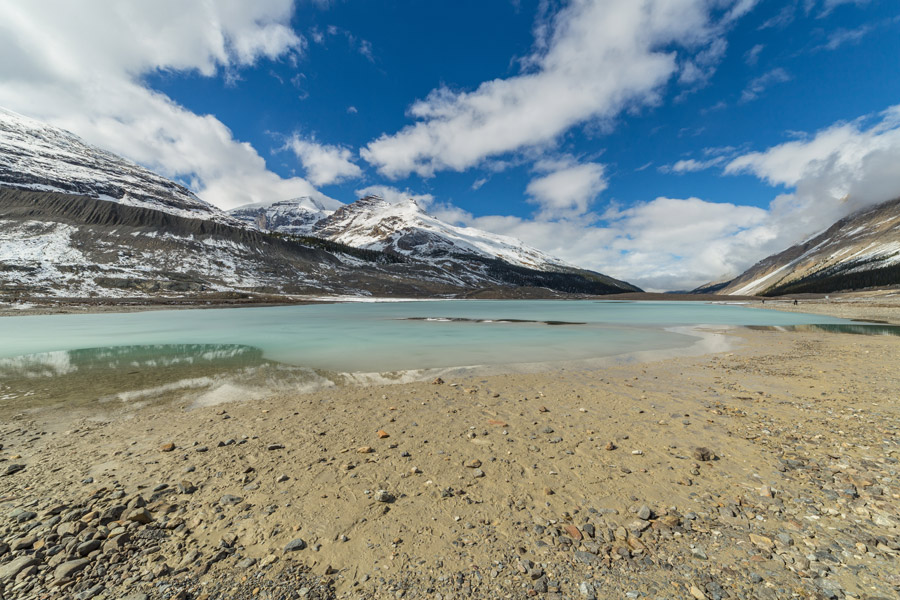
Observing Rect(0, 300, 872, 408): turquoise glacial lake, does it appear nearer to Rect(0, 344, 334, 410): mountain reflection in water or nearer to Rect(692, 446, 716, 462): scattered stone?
Rect(0, 344, 334, 410): mountain reflection in water

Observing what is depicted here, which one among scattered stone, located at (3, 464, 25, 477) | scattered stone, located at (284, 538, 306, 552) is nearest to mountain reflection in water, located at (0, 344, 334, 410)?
scattered stone, located at (3, 464, 25, 477)

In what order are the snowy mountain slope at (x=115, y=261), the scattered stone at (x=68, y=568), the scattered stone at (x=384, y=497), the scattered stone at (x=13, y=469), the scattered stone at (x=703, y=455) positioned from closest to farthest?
the scattered stone at (x=68, y=568)
the scattered stone at (x=384, y=497)
the scattered stone at (x=13, y=469)
the scattered stone at (x=703, y=455)
the snowy mountain slope at (x=115, y=261)

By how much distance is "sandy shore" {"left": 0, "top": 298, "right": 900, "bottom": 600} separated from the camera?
458 cm

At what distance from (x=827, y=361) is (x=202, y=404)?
29.4 m

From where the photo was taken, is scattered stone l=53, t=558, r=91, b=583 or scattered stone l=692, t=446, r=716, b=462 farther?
scattered stone l=692, t=446, r=716, b=462

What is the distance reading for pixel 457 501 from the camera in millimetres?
6430

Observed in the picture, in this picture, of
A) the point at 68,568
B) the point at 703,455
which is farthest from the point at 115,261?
the point at 703,455

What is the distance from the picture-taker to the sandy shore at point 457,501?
458 cm

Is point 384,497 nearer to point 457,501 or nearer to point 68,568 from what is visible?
point 457,501

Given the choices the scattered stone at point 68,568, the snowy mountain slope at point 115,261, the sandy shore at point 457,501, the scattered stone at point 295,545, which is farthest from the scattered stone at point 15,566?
the snowy mountain slope at point 115,261

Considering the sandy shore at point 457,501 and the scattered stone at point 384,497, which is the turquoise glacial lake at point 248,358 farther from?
the scattered stone at point 384,497

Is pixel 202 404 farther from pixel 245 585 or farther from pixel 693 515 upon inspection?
pixel 693 515

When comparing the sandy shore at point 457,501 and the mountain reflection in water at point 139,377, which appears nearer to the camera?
the sandy shore at point 457,501

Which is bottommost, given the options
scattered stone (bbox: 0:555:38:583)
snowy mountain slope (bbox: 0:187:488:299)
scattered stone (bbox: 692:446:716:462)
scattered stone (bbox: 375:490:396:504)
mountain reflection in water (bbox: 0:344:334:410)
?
mountain reflection in water (bbox: 0:344:334:410)
